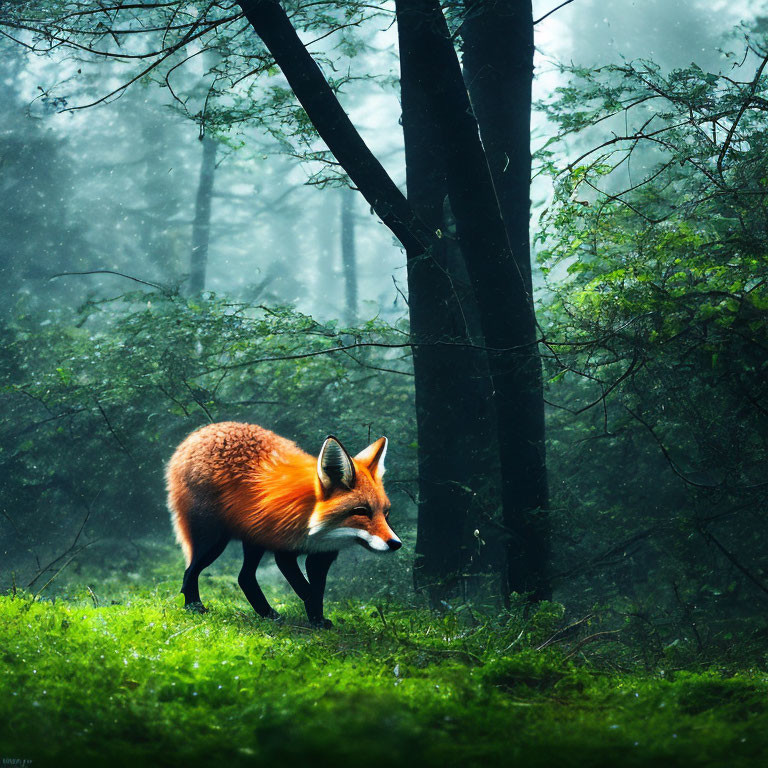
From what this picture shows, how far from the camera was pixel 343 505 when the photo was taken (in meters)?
4.45

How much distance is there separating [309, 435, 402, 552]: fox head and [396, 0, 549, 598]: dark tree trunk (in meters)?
1.67

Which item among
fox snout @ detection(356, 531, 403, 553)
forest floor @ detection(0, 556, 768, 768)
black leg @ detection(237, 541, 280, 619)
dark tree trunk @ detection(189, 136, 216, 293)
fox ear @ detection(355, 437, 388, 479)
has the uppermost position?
dark tree trunk @ detection(189, 136, 216, 293)

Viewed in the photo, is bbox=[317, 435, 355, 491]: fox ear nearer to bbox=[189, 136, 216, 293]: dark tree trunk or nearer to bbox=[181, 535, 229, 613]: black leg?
bbox=[181, 535, 229, 613]: black leg

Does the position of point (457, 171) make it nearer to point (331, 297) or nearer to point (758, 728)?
point (758, 728)

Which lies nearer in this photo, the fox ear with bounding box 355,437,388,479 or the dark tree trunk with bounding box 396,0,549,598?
the fox ear with bounding box 355,437,388,479

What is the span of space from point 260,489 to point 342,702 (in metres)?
2.91

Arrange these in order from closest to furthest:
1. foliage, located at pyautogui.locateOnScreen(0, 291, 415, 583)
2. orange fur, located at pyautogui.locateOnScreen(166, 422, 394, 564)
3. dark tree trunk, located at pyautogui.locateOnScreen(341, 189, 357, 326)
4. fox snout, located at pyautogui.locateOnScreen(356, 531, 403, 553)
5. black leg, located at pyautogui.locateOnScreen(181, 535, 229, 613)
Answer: fox snout, located at pyautogui.locateOnScreen(356, 531, 403, 553)
orange fur, located at pyautogui.locateOnScreen(166, 422, 394, 564)
black leg, located at pyautogui.locateOnScreen(181, 535, 229, 613)
foliage, located at pyautogui.locateOnScreen(0, 291, 415, 583)
dark tree trunk, located at pyautogui.locateOnScreen(341, 189, 357, 326)

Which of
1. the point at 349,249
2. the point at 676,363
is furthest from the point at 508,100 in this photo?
the point at 349,249

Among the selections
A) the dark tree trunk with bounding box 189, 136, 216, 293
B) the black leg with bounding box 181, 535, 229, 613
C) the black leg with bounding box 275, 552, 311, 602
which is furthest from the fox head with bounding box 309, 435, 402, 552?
the dark tree trunk with bounding box 189, 136, 216, 293

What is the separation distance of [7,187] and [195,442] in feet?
75.8

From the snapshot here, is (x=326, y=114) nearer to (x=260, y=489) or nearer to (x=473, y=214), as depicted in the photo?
(x=473, y=214)

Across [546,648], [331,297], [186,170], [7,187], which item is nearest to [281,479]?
[546,648]

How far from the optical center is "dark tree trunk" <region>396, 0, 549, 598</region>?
206 inches

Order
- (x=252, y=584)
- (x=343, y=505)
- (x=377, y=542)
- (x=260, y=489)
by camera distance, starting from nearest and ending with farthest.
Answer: (x=377, y=542) < (x=343, y=505) < (x=260, y=489) < (x=252, y=584)
